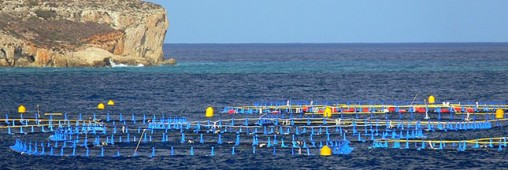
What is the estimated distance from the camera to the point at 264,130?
100062 mm

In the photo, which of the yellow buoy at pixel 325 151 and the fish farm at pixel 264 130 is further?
the fish farm at pixel 264 130

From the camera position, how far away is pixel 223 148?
88500 millimetres

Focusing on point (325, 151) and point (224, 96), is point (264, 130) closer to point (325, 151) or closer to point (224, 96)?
point (325, 151)

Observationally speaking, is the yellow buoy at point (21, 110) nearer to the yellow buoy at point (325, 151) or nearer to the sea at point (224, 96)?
the sea at point (224, 96)

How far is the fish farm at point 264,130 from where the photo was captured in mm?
87938

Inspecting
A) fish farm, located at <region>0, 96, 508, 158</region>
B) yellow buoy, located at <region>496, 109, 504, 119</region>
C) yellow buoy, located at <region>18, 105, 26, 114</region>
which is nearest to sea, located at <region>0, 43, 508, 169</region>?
yellow buoy, located at <region>18, 105, 26, 114</region>

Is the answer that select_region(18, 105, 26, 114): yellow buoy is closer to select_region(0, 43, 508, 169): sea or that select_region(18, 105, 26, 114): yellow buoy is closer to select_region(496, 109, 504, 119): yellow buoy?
select_region(0, 43, 508, 169): sea

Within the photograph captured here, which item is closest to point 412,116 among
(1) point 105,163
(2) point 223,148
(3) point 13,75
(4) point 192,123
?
(4) point 192,123

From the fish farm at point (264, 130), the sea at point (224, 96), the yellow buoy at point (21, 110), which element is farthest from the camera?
the yellow buoy at point (21, 110)

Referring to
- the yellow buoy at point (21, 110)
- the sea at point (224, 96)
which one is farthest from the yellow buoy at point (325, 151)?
the yellow buoy at point (21, 110)

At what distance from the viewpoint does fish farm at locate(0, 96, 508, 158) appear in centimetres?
8794

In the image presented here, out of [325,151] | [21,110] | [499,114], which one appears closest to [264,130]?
[325,151]

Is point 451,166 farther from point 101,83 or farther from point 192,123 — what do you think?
point 101,83

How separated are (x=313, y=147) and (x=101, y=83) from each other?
85.3m
